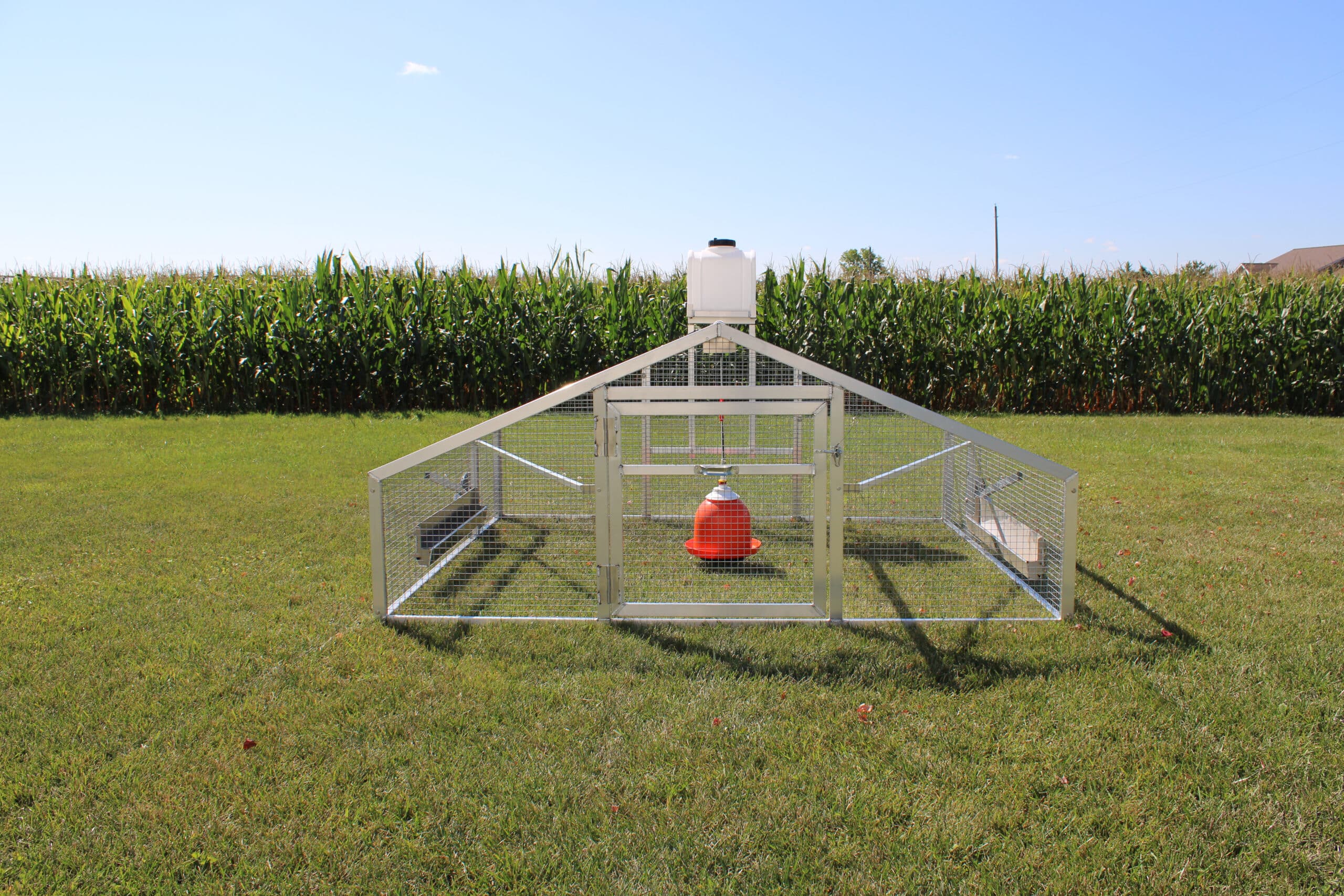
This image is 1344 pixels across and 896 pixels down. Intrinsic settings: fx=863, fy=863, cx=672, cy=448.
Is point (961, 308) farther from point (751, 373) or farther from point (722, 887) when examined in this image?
point (722, 887)

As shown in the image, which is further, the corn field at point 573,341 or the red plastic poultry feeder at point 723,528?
the corn field at point 573,341

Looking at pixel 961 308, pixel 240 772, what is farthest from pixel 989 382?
pixel 240 772

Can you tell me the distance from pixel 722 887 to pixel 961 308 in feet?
42.8

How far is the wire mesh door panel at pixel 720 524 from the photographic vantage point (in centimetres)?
419

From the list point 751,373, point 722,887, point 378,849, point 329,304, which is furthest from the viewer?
point 329,304

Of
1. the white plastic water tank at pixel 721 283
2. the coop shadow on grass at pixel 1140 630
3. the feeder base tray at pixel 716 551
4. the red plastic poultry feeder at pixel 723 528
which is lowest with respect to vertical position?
the coop shadow on grass at pixel 1140 630

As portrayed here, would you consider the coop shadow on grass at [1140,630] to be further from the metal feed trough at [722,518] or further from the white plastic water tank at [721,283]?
the white plastic water tank at [721,283]

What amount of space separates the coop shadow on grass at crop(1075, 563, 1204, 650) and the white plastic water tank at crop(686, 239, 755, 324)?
2916mm

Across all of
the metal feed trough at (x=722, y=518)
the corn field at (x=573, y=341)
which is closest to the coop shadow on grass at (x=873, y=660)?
the metal feed trough at (x=722, y=518)

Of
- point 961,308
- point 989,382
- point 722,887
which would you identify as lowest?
point 722,887

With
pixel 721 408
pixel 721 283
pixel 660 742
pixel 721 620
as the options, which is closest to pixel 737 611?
pixel 721 620

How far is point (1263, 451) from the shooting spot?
9961mm

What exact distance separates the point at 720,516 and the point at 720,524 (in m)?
0.04

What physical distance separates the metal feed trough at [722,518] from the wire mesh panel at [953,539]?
19mm
